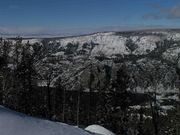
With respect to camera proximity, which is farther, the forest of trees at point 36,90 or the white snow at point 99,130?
the forest of trees at point 36,90

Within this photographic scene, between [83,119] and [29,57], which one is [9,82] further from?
[83,119]

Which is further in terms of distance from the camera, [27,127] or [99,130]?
[99,130]

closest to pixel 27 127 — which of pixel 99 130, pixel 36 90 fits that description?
pixel 99 130

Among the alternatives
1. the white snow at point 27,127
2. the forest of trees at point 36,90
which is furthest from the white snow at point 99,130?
the forest of trees at point 36,90

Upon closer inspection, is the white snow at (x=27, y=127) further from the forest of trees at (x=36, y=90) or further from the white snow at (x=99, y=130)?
the forest of trees at (x=36, y=90)

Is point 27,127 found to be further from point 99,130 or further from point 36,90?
point 36,90

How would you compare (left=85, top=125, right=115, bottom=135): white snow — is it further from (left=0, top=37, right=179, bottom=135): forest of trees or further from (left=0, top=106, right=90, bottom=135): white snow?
(left=0, top=37, right=179, bottom=135): forest of trees

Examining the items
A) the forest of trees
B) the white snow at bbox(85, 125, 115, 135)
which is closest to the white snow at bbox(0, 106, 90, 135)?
the white snow at bbox(85, 125, 115, 135)

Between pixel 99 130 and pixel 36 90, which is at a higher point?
pixel 99 130
